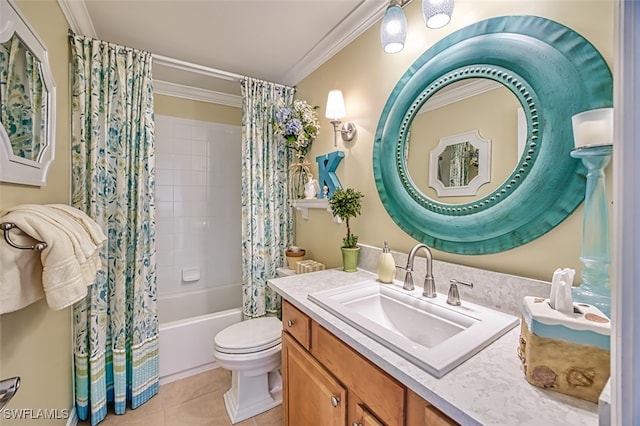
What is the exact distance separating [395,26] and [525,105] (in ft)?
2.13

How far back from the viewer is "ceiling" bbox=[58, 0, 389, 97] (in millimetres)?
1551

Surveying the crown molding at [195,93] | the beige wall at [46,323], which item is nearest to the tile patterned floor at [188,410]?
the beige wall at [46,323]

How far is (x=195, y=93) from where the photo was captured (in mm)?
2758

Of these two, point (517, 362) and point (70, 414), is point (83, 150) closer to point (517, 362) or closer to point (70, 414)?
point (70, 414)

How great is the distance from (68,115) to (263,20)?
1.32m

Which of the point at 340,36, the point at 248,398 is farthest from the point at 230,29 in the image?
the point at 248,398

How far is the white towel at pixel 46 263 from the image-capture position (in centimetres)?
81

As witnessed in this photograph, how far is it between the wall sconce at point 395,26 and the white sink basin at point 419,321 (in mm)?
1154

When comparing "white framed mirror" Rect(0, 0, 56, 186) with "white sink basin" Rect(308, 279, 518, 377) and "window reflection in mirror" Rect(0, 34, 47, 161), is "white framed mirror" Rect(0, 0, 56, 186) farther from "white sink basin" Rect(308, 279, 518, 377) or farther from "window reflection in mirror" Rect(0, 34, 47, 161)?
"white sink basin" Rect(308, 279, 518, 377)

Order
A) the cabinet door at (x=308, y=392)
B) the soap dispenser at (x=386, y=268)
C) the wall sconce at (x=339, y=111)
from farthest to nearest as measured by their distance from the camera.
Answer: the wall sconce at (x=339, y=111), the soap dispenser at (x=386, y=268), the cabinet door at (x=308, y=392)

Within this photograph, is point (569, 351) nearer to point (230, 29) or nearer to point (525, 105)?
point (525, 105)

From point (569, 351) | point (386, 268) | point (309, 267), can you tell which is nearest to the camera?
point (569, 351)

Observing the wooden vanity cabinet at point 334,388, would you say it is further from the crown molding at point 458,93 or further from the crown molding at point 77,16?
the crown molding at point 77,16

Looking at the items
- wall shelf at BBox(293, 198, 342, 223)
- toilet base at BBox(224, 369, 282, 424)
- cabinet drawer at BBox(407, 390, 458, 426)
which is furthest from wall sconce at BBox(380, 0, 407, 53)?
toilet base at BBox(224, 369, 282, 424)
